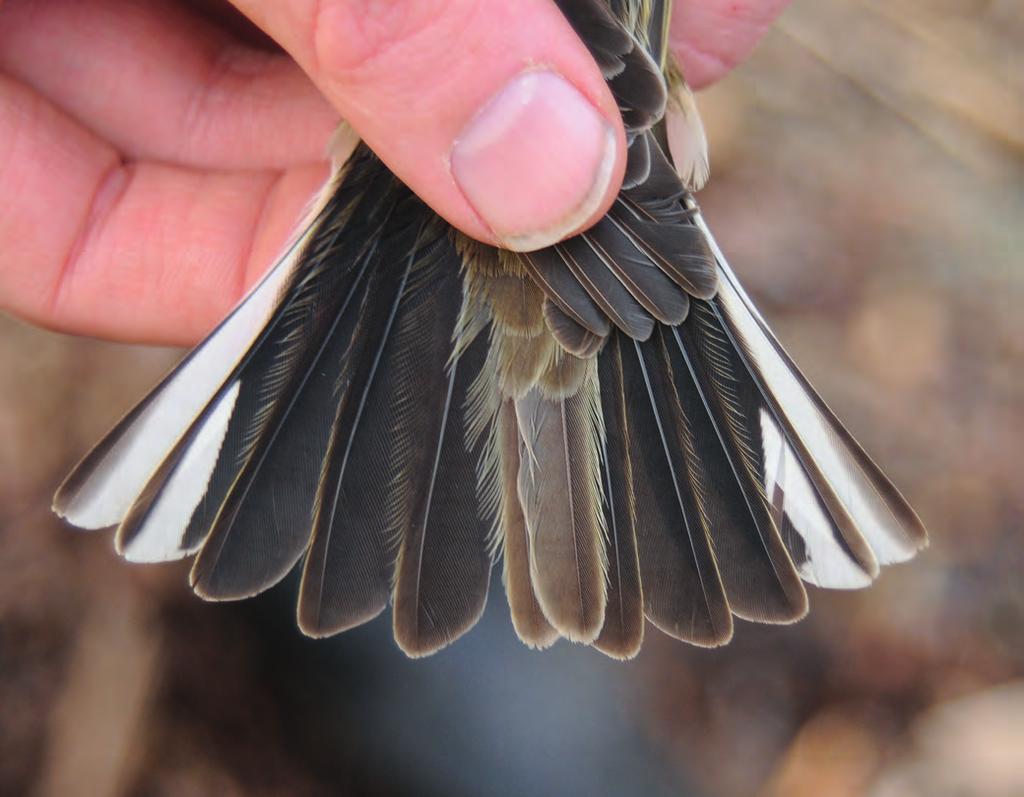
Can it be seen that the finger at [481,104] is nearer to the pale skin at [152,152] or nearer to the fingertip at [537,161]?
the fingertip at [537,161]

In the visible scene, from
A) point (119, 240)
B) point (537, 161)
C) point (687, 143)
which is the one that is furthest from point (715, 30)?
point (119, 240)

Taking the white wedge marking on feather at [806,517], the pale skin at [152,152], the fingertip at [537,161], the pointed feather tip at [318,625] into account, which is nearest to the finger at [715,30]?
the pale skin at [152,152]

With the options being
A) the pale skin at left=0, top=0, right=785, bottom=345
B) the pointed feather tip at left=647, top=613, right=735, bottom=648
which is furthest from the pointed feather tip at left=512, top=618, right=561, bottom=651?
the pale skin at left=0, top=0, right=785, bottom=345

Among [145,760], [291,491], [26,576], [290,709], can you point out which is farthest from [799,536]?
[26,576]

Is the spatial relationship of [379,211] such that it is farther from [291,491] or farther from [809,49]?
[809,49]

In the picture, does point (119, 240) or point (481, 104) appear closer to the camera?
point (481, 104)

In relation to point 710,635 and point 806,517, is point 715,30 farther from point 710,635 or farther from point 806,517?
point 710,635
